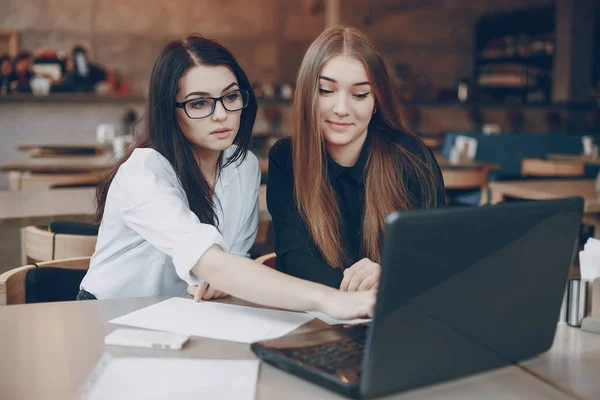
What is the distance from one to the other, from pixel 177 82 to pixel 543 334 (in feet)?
3.30

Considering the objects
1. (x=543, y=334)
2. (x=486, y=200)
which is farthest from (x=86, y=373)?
(x=486, y=200)

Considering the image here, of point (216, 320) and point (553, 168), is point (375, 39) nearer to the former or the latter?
point (553, 168)

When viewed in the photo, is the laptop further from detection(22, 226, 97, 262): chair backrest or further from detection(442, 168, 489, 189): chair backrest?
detection(442, 168, 489, 189): chair backrest

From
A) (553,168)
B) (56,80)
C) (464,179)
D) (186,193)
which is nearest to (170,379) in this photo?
(186,193)

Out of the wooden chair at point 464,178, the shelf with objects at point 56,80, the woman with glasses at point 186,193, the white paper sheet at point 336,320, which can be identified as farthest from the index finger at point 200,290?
the shelf with objects at point 56,80

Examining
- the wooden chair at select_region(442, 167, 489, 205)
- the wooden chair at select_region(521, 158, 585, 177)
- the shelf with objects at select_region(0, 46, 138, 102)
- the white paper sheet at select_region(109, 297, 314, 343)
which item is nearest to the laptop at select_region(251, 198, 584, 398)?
the white paper sheet at select_region(109, 297, 314, 343)

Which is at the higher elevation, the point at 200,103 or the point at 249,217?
the point at 200,103

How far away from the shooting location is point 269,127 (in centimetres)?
803

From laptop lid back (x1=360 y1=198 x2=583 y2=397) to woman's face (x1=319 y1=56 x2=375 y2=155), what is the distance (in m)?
0.90

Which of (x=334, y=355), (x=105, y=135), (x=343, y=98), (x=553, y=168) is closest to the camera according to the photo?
(x=334, y=355)

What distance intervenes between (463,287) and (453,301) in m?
0.02

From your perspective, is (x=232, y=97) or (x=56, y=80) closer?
(x=232, y=97)

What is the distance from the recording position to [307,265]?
182 centimetres

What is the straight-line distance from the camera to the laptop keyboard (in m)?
1.05
